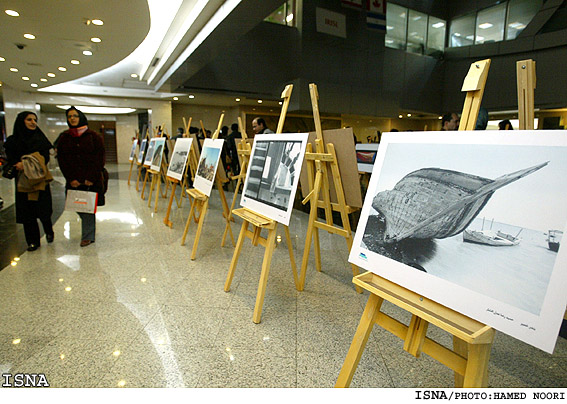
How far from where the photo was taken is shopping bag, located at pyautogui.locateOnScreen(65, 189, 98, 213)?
Result: 3.67 m

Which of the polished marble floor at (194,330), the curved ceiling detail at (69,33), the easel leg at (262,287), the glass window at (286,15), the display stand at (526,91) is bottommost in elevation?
the polished marble floor at (194,330)

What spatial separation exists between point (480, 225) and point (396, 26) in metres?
13.5

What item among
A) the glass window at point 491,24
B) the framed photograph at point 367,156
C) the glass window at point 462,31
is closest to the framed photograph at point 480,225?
the framed photograph at point 367,156

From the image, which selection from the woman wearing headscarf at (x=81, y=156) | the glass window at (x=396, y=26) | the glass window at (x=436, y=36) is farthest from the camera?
the glass window at (x=436, y=36)

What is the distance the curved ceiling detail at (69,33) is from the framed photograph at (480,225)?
424 cm

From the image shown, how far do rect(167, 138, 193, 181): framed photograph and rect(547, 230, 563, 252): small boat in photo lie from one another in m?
3.94

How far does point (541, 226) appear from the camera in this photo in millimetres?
973

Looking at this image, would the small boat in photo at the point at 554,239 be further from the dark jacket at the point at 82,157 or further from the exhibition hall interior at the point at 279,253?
the dark jacket at the point at 82,157

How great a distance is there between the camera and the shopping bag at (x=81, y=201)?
3668mm

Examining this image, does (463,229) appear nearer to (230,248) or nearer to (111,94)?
(230,248)

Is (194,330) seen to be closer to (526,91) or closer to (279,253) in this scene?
(279,253)

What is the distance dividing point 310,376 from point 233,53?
31.1 ft
